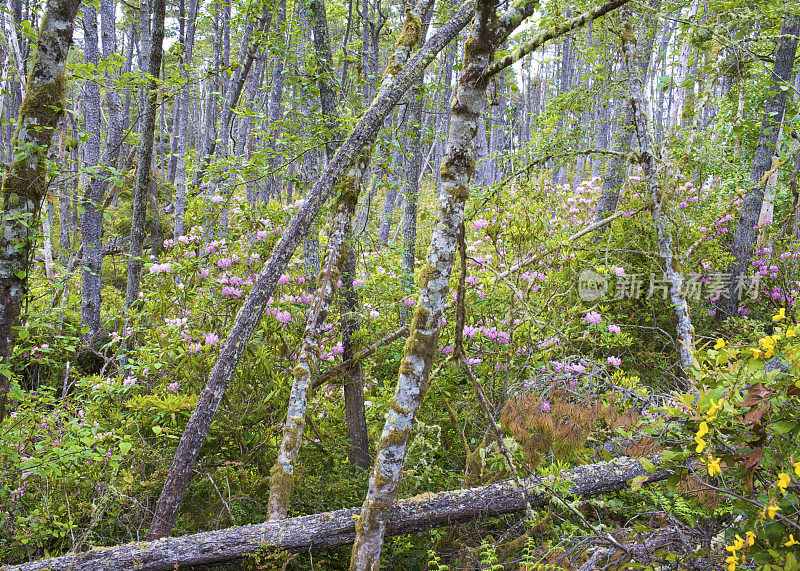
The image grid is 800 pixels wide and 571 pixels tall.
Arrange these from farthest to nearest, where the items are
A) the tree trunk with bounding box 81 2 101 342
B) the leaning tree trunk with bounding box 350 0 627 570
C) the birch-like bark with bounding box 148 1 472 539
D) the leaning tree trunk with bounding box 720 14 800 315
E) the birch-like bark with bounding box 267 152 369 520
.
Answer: the leaning tree trunk with bounding box 720 14 800 315
the tree trunk with bounding box 81 2 101 342
the birch-like bark with bounding box 267 152 369 520
the birch-like bark with bounding box 148 1 472 539
the leaning tree trunk with bounding box 350 0 627 570

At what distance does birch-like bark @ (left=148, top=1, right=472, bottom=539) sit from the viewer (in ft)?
8.68

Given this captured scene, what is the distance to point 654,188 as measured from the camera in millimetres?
4305

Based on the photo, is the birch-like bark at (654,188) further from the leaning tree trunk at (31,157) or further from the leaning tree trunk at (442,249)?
the leaning tree trunk at (31,157)

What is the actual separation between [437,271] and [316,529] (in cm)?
169

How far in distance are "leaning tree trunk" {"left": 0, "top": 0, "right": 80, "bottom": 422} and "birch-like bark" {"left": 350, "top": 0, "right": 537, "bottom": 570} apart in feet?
5.52

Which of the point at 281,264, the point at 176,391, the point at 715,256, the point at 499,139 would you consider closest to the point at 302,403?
the point at 281,264

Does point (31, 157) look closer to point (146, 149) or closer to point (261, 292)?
point (261, 292)

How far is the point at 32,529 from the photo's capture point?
2787mm

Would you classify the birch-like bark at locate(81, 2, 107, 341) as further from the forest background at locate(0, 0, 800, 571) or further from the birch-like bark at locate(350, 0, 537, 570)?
the birch-like bark at locate(350, 0, 537, 570)

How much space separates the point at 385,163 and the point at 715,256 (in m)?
4.91

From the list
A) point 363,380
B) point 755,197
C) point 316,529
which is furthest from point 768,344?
point 755,197

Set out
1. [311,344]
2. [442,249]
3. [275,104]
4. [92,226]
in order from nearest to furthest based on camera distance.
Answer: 1. [442,249]
2. [311,344]
3. [92,226]
4. [275,104]
